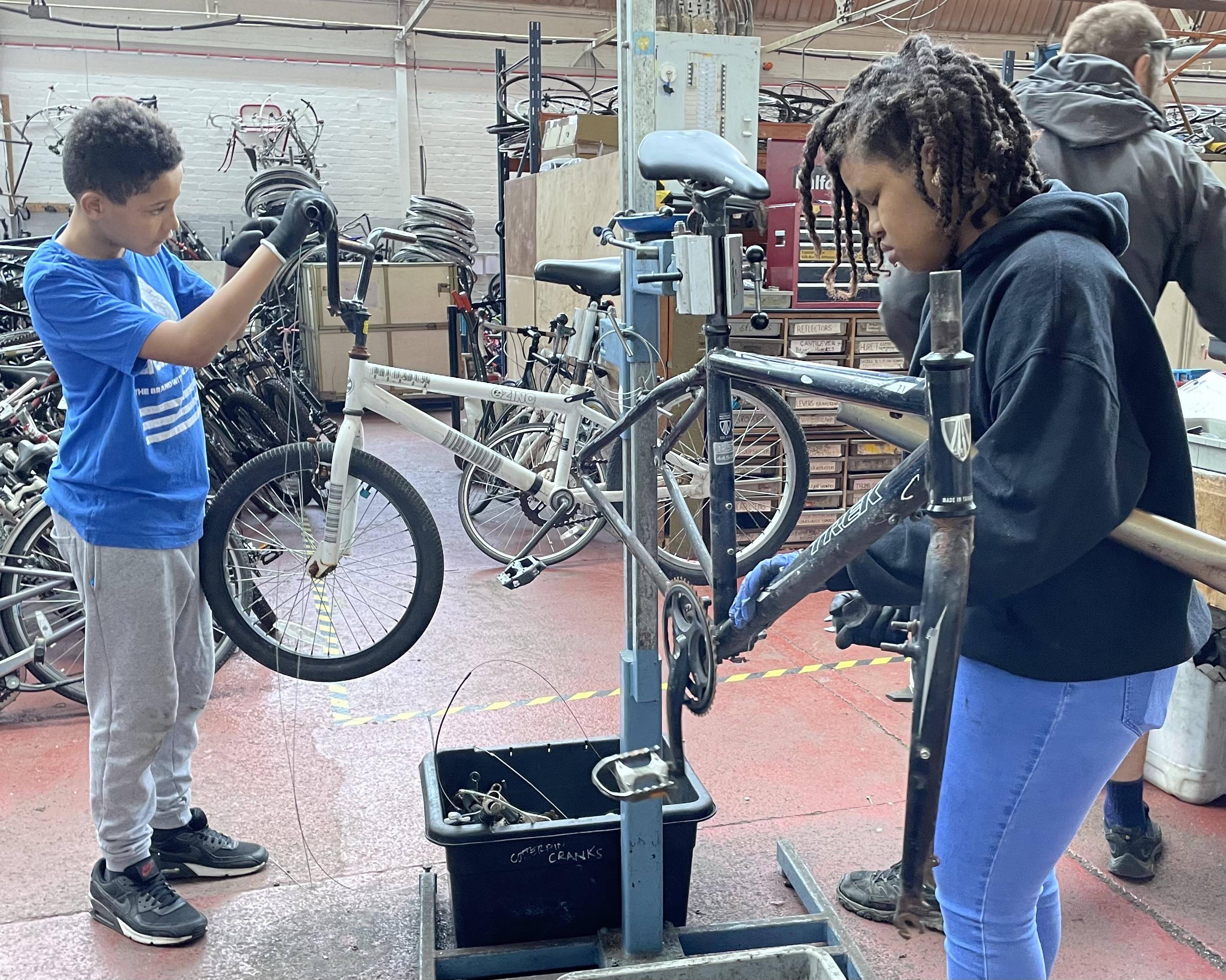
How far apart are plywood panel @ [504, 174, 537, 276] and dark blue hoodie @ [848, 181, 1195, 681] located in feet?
14.7

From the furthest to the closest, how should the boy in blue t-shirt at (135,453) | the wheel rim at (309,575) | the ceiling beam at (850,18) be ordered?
the ceiling beam at (850,18), the wheel rim at (309,575), the boy in blue t-shirt at (135,453)

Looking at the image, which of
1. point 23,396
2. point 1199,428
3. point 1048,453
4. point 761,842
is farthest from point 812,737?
point 23,396

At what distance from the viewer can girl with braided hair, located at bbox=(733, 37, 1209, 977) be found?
101 cm

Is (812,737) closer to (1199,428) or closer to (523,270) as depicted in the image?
(1199,428)

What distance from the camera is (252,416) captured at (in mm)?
5023

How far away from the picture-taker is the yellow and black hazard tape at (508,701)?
3.18 m

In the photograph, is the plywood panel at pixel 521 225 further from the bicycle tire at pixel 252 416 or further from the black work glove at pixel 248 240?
the black work glove at pixel 248 240

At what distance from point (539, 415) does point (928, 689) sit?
3.98 metres

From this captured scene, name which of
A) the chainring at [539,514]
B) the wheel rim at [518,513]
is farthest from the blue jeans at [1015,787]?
the chainring at [539,514]

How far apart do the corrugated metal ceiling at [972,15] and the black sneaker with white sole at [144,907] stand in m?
10.1

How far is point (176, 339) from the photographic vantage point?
1794mm

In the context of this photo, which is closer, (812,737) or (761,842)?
(761,842)

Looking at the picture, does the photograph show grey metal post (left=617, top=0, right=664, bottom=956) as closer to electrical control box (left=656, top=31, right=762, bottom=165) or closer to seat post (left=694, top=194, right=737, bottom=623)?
seat post (left=694, top=194, right=737, bottom=623)

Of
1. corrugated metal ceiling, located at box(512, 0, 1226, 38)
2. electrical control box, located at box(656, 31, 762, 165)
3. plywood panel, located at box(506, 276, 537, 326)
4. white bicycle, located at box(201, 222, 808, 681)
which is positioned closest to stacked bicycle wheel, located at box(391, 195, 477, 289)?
plywood panel, located at box(506, 276, 537, 326)
